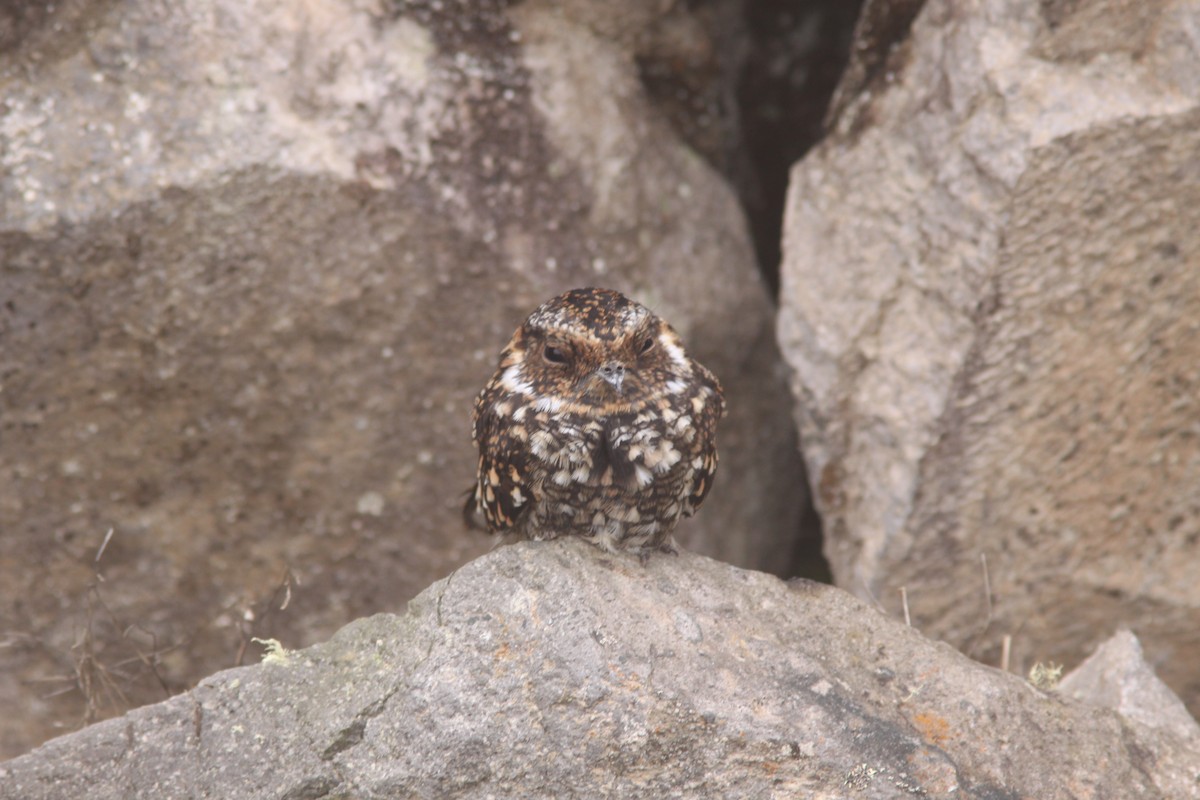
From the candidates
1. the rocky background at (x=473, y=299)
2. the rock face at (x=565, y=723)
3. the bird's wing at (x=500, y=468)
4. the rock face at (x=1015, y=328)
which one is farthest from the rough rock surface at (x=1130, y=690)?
the bird's wing at (x=500, y=468)

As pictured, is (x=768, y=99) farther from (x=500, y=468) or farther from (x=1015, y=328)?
(x=500, y=468)

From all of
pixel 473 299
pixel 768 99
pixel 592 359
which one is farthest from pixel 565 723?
pixel 768 99

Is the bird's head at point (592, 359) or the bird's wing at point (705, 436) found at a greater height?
the bird's head at point (592, 359)

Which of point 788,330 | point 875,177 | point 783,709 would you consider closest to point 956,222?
point 875,177

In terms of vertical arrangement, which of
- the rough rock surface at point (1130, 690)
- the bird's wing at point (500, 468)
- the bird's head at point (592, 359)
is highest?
the bird's head at point (592, 359)

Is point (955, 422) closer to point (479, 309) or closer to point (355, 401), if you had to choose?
point (479, 309)

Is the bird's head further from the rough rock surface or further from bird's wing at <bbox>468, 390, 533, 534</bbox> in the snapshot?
the rough rock surface

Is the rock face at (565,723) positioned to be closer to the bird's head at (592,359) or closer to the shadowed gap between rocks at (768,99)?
the bird's head at (592,359)
